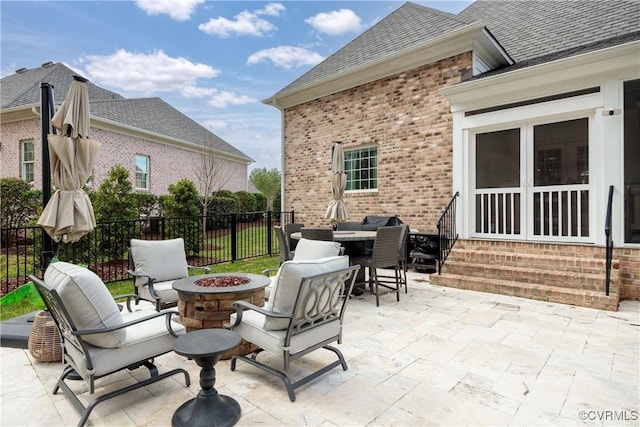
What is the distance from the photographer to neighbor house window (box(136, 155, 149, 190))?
1421 centimetres

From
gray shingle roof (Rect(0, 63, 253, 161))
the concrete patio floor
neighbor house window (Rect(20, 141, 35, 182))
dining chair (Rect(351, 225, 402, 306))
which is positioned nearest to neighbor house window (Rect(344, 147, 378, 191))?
dining chair (Rect(351, 225, 402, 306))

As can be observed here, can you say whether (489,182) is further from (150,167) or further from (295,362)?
(150,167)

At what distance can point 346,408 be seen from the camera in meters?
2.37

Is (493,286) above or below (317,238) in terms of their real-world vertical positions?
below

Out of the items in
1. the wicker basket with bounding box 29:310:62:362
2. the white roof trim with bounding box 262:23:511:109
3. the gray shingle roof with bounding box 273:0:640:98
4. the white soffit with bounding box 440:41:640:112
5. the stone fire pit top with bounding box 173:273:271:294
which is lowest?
the wicker basket with bounding box 29:310:62:362

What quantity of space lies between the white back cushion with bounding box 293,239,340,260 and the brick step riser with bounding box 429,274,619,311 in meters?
3.15

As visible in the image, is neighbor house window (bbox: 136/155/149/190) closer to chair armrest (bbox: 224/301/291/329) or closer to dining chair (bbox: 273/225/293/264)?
dining chair (bbox: 273/225/293/264)

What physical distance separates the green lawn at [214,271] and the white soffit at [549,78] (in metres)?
5.59

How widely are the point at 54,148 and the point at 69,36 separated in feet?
36.5

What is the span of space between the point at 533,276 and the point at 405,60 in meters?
5.55

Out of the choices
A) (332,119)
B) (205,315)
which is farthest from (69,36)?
(205,315)

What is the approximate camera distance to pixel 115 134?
1308cm

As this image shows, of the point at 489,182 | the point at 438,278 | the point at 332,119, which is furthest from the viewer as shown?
Answer: the point at 332,119

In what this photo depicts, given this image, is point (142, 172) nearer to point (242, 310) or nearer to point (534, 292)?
point (242, 310)
